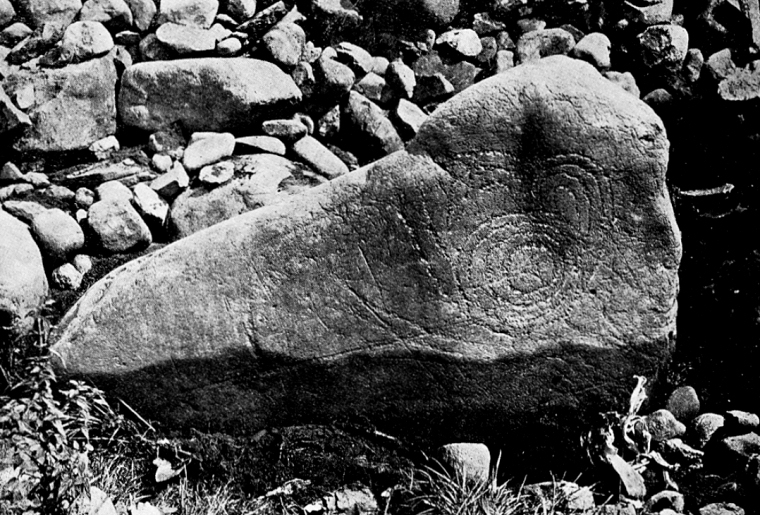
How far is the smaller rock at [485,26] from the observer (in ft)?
18.5

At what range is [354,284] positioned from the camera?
3.89 metres

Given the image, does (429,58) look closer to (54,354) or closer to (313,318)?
(313,318)

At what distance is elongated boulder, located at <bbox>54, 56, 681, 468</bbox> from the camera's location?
12.2ft

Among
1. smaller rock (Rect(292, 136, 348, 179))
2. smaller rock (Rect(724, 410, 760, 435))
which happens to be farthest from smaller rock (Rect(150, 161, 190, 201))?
smaller rock (Rect(724, 410, 760, 435))

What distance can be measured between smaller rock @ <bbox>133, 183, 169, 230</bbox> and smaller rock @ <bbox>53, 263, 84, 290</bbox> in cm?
42

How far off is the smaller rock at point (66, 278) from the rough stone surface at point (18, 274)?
0.46ft

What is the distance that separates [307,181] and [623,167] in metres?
Answer: 1.73

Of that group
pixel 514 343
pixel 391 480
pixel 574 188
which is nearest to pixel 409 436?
pixel 391 480

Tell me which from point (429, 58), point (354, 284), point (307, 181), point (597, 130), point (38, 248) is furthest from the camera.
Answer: point (429, 58)

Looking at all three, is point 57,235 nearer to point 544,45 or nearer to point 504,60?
point 504,60

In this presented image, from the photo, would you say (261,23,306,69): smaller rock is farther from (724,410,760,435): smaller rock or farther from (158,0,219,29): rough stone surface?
(724,410,760,435): smaller rock

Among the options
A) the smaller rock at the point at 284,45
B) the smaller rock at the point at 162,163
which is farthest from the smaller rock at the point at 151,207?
the smaller rock at the point at 284,45

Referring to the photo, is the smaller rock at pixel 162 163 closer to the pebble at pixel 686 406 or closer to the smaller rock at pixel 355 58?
the smaller rock at pixel 355 58

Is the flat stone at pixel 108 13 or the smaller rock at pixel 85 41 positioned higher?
the flat stone at pixel 108 13
